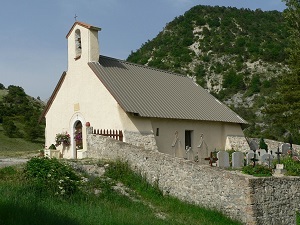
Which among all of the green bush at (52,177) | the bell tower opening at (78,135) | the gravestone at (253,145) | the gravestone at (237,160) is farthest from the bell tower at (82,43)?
the gravestone at (253,145)

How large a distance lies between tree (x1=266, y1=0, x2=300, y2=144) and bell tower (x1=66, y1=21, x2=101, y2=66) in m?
18.6

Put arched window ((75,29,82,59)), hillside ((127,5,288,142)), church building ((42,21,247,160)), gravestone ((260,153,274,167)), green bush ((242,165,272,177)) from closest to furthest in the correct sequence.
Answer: green bush ((242,165,272,177)), gravestone ((260,153,274,167)), church building ((42,21,247,160)), arched window ((75,29,82,59)), hillside ((127,5,288,142))

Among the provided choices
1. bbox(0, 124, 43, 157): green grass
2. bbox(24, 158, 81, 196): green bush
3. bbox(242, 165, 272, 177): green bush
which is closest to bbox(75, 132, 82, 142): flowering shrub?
bbox(24, 158, 81, 196): green bush

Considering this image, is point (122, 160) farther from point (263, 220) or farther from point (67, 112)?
point (67, 112)

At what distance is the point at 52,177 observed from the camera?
13.9 metres

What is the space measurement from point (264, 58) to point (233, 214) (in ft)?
188

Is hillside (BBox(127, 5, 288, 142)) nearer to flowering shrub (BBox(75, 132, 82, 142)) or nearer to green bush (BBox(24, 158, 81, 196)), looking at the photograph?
flowering shrub (BBox(75, 132, 82, 142))

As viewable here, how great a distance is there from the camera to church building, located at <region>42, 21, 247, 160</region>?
22250 mm

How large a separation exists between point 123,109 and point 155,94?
14.7 feet

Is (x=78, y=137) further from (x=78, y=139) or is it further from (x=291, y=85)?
(x=291, y=85)

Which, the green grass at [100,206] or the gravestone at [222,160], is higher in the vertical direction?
the gravestone at [222,160]

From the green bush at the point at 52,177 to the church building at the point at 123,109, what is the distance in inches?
278

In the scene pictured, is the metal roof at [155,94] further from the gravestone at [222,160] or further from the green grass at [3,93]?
the green grass at [3,93]

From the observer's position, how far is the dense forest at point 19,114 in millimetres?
38812
